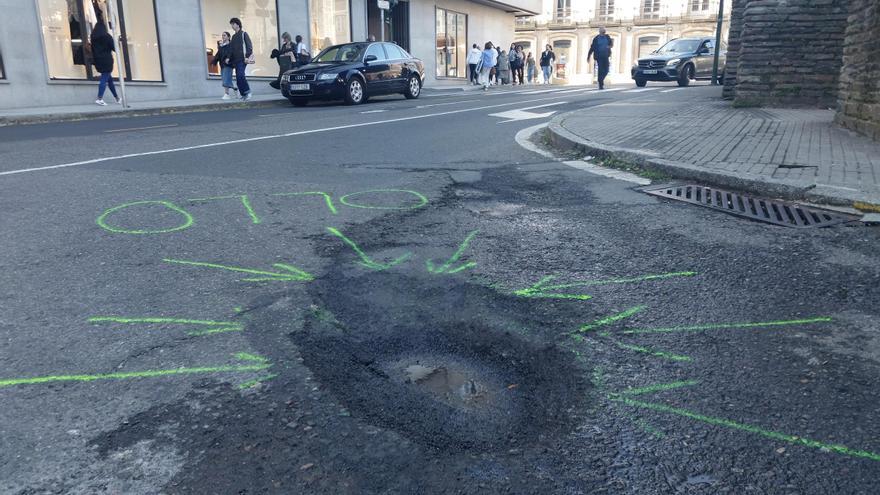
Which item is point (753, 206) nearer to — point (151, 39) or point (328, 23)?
point (151, 39)

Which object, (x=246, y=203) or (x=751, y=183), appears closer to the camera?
(x=246, y=203)

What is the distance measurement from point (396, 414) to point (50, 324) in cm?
174

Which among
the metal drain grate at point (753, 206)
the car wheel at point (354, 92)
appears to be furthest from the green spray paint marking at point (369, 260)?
the car wheel at point (354, 92)

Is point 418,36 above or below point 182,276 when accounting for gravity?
above

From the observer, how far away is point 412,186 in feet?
19.2

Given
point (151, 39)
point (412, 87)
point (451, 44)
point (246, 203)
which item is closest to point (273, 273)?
point (246, 203)

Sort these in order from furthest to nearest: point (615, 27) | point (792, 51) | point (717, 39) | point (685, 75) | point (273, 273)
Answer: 1. point (615, 27)
2. point (685, 75)
3. point (717, 39)
4. point (792, 51)
5. point (273, 273)

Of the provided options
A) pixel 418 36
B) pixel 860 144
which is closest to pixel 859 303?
pixel 860 144

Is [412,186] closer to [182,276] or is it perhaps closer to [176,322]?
[182,276]

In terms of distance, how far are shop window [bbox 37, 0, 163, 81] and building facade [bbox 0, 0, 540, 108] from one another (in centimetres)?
3

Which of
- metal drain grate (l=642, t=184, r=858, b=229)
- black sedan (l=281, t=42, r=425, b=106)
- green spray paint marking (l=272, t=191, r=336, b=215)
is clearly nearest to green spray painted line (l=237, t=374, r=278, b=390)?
green spray paint marking (l=272, t=191, r=336, b=215)

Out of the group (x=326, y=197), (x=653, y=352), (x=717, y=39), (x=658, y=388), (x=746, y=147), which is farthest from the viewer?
(x=717, y=39)

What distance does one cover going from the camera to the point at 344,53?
17.8m

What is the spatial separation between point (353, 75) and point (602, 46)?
9628 millimetres
